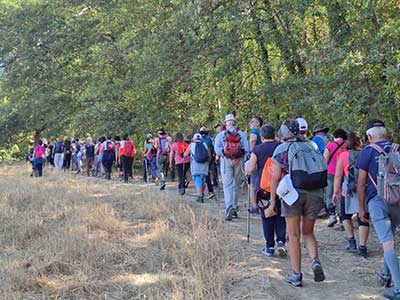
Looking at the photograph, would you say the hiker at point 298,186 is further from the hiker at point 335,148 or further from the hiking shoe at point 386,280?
the hiker at point 335,148

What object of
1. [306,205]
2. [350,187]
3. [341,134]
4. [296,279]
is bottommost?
[296,279]

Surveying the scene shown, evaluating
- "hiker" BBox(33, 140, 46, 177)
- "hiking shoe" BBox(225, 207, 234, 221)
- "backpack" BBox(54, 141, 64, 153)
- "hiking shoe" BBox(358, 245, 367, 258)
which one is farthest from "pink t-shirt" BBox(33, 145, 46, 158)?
"hiking shoe" BBox(358, 245, 367, 258)

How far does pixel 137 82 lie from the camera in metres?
17.5

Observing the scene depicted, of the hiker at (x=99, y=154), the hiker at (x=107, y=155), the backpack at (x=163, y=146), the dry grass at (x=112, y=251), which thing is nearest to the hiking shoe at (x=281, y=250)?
the dry grass at (x=112, y=251)

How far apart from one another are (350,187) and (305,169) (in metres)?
2.09

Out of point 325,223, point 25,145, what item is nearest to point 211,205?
point 325,223

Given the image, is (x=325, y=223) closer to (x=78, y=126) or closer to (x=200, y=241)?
(x=200, y=241)

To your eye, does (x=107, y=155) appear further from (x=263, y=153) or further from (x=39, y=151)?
(x=263, y=153)

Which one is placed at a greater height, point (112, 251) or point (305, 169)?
point (305, 169)

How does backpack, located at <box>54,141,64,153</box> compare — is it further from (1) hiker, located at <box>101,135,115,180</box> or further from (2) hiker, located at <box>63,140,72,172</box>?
(1) hiker, located at <box>101,135,115,180</box>

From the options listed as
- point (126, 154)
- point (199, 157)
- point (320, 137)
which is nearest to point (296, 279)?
point (320, 137)

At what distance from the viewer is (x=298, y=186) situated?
529 centimetres

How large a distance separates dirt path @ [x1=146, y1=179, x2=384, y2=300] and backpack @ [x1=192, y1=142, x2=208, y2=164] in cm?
304

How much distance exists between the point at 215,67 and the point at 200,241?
783 cm
